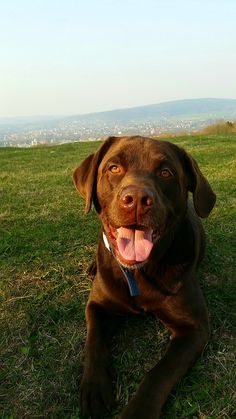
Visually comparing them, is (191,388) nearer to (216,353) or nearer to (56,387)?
(216,353)

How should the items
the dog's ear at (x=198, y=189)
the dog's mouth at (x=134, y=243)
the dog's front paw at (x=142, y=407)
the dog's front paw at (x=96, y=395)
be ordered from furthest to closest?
1. the dog's ear at (x=198, y=189)
2. the dog's mouth at (x=134, y=243)
3. the dog's front paw at (x=96, y=395)
4. the dog's front paw at (x=142, y=407)

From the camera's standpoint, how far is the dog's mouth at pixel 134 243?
9.87ft

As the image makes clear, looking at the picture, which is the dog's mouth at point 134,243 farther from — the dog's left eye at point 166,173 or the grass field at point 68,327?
the grass field at point 68,327

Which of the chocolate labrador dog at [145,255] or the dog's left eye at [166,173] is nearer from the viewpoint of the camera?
the chocolate labrador dog at [145,255]

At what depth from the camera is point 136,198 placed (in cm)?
279

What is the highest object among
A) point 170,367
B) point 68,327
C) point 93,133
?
point 170,367

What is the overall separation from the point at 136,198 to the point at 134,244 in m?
0.40

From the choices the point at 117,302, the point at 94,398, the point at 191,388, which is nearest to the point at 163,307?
the point at 117,302

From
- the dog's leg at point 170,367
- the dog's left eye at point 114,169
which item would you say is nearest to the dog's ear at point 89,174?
the dog's left eye at point 114,169

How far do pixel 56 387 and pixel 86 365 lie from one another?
0.76 feet

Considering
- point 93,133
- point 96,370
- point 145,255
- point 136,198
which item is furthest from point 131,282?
point 93,133

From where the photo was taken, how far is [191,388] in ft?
9.40

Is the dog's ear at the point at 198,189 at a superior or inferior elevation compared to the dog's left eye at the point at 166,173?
inferior

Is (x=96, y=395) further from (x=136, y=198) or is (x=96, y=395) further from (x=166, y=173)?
(x=166, y=173)
